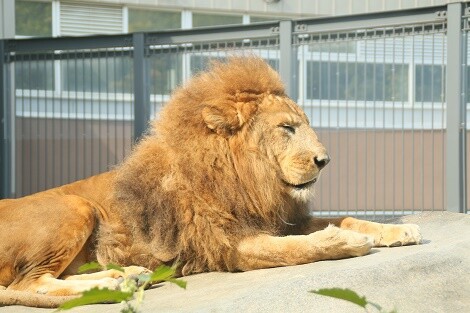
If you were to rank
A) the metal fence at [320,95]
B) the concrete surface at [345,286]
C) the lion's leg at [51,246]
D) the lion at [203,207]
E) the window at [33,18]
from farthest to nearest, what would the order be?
the window at [33,18], the metal fence at [320,95], the lion at [203,207], the lion's leg at [51,246], the concrete surface at [345,286]

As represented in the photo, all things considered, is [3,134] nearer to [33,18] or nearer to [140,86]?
[140,86]

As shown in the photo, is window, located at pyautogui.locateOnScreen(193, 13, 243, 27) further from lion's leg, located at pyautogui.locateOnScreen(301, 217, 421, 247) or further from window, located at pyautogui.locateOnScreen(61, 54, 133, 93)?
lion's leg, located at pyautogui.locateOnScreen(301, 217, 421, 247)

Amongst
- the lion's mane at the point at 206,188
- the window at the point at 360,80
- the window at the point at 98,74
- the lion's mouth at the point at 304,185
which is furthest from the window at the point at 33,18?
the lion's mouth at the point at 304,185

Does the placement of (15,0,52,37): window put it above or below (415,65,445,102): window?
above

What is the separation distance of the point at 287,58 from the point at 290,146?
3984mm

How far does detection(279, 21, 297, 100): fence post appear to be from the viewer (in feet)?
31.7

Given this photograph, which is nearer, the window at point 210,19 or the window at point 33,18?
the window at point 33,18

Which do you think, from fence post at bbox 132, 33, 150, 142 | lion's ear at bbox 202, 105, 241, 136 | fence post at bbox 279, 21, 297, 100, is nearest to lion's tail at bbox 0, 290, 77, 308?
lion's ear at bbox 202, 105, 241, 136

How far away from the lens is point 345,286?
468cm

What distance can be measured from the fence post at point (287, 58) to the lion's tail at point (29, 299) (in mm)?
4725

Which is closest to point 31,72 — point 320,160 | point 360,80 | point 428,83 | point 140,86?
point 140,86

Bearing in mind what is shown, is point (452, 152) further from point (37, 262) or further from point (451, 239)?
point (37, 262)

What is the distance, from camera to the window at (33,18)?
17.3 metres

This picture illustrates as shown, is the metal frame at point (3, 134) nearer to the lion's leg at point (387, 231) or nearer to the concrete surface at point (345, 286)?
the concrete surface at point (345, 286)
